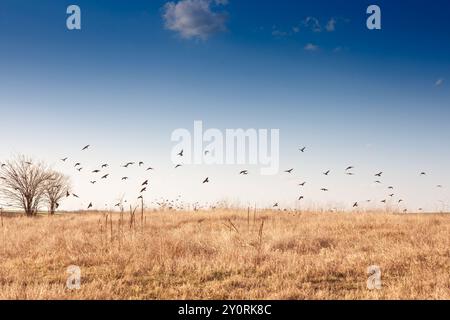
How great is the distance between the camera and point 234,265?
Result: 892cm

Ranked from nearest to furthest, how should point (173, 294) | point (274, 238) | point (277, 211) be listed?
point (173, 294) → point (274, 238) → point (277, 211)

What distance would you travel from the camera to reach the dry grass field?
279 inches

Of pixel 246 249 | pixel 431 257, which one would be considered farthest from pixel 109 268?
pixel 431 257

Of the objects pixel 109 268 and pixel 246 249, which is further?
pixel 246 249

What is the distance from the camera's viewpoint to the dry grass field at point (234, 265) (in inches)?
279

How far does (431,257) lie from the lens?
9.52m
